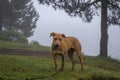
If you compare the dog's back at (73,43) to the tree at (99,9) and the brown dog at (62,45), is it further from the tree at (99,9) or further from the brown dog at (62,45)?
the tree at (99,9)

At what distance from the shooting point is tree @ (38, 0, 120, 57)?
27.4m

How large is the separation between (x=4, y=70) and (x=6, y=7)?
122 ft

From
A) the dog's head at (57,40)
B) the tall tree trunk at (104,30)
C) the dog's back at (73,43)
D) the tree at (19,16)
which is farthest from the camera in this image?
the tree at (19,16)

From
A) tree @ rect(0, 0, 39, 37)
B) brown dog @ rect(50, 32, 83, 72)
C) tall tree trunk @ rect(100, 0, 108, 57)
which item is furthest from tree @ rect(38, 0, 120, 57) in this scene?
tree @ rect(0, 0, 39, 37)

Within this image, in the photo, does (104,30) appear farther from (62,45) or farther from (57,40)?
(57,40)

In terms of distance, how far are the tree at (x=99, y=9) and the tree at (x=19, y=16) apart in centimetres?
2290

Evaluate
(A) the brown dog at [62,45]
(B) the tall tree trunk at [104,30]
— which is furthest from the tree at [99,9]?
(A) the brown dog at [62,45]

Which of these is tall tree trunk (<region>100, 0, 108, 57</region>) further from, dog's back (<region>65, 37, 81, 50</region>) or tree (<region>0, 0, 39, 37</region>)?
tree (<region>0, 0, 39, 37</region>)

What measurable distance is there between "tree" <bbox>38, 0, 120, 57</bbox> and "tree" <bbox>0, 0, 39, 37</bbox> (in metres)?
Result: 22.9

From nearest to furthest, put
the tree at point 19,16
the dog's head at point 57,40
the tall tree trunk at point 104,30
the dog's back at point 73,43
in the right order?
the dog's head at point 57,40 < the dog's back at point 73,43 < the tall tree trunk at point 104,30 < the tree at point 19,16

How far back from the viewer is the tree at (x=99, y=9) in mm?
27391

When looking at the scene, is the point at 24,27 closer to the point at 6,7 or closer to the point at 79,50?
the point at 6,7

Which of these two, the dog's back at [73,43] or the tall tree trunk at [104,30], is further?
the tall tree trunk at [104,30]

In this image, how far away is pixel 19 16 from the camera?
53000mm
